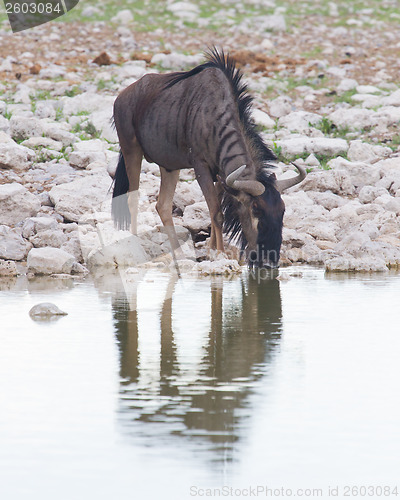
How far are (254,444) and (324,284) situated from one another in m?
4.93

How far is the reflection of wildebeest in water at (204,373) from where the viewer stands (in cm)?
449

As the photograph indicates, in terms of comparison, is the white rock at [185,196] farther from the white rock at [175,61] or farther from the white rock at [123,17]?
the white rock at [123,17]

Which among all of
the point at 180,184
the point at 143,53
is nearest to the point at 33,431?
the point at 180,184

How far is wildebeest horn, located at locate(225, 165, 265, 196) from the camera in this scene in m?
9.41

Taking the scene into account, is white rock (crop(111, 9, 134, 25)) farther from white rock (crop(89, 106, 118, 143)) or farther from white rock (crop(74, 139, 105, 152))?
white rock (crop(74, 139, 105, 152))

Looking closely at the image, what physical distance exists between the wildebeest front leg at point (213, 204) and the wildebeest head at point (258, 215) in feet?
1.01

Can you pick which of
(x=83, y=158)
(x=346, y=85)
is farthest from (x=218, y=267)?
(x=346, y=85)

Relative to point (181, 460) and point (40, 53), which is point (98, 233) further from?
point (40, 53)

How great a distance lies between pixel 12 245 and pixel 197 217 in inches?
85.2

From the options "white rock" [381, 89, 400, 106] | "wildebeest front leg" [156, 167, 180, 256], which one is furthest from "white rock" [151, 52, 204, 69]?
"wildebeest front leg" [156, 167, 180, 256]

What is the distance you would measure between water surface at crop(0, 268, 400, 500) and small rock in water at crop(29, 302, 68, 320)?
0.08m

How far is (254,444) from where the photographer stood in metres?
4.22

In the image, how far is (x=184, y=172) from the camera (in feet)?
45.5

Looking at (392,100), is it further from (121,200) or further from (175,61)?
(121,200)
